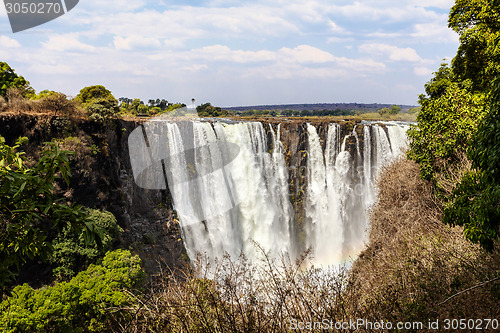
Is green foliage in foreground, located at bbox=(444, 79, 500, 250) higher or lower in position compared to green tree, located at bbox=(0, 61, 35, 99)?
lower

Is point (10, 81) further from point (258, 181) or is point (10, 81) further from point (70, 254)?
point (258, 181)

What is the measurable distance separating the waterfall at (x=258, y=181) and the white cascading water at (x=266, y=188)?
0.07m

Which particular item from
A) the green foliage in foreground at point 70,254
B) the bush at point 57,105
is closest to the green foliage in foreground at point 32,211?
the green foliage in foreground at point 70,254

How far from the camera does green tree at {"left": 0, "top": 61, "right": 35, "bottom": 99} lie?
19.0m

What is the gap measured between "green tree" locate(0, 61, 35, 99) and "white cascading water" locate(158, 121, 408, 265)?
956 cm

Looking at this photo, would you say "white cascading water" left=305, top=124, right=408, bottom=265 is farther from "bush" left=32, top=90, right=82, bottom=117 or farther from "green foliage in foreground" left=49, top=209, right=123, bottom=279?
"bush" left=32, top=90, right=82, bottom=117

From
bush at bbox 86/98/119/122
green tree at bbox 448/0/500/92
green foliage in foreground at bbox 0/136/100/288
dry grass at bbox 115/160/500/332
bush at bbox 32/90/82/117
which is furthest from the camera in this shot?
bush at bbox 86/98/119/122

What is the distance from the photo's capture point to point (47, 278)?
15398mm

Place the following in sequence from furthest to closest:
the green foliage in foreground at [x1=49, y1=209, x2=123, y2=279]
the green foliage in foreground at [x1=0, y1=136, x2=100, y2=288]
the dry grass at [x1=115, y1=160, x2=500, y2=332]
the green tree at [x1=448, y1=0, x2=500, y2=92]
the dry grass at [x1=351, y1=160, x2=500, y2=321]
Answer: the green foliage in foreground at [x1=49, y1=209, x2=123, y2=279] < the green tree at [x1=448, y1=0, x2=500, y2=92] < the dry grass at [x1=351, y1=160, x2=500, y2=321] < the dry grass at [x1=115, y1=160, x2=500, y2=332] < the green foliage in foreground at [x1=0, y1=136, x2=100, y2=288]

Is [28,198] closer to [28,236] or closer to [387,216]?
[28,236]

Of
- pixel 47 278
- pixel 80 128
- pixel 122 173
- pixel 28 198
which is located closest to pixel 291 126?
pixel 122 173

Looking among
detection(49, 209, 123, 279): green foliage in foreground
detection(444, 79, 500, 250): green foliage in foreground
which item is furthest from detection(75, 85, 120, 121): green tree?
detection(444, 79, 500, 250): green foliage in foreground

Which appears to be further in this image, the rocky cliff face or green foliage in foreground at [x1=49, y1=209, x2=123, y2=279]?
the rocky cliff face

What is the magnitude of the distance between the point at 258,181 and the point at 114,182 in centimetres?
1036
